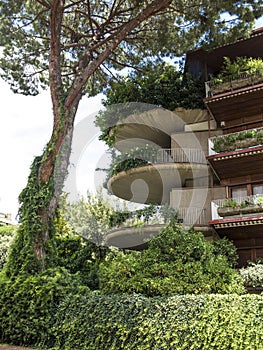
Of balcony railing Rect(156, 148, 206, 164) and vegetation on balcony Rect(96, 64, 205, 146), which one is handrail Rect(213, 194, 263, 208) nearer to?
balcony railing Rect(156, 148, 206, 164)

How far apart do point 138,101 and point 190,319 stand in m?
13.1

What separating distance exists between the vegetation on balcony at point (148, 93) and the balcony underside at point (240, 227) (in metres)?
6.23

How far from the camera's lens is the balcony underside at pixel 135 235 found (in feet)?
58.0

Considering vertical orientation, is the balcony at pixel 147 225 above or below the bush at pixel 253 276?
above

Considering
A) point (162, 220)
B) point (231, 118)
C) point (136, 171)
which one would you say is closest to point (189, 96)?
point (231, 118)

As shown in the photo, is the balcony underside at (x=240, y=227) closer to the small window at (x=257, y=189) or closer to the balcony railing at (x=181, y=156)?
the small window at (x=257, y=189)

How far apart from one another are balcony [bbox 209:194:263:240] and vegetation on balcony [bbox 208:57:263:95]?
5.35 meters

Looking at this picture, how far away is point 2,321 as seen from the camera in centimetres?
1191

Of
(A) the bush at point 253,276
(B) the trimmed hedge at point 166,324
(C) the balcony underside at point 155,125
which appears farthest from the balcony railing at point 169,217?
(B) the trimmed hedge at point 166,324

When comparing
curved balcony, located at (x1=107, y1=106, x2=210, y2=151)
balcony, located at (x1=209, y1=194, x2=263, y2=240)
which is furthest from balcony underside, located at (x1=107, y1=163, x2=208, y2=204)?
curved balcony, located at (x1=107, y1=106, x2=210, y2=151)

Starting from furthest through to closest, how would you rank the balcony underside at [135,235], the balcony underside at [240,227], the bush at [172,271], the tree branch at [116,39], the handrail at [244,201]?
the balcony underside at [135,235], the handrail at [244,201], the balcony underside at [240,227], the tree branch at [116,39], the bush at [172,271]

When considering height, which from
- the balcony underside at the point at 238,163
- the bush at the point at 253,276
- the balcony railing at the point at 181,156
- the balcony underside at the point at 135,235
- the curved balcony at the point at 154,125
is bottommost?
the bush at the point at 253,276

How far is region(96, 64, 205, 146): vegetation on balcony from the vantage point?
2023 cm

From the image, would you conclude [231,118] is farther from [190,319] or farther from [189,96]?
[190,319]
